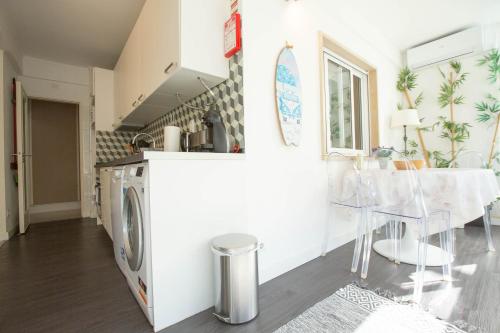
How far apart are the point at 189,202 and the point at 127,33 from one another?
289 cm

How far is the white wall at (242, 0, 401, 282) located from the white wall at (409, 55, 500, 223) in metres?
2.03

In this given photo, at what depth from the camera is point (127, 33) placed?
9.75 ft

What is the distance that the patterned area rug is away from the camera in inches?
44.8

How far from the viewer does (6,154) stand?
9.37 feet

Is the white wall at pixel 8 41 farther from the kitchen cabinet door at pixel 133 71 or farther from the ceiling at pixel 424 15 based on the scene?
the ceiling at pixel 424 15

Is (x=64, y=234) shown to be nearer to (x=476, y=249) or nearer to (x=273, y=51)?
(x=273, y=51)

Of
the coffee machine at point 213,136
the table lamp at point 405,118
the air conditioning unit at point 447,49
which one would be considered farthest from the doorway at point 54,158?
the air conditioning unit at point 447,49

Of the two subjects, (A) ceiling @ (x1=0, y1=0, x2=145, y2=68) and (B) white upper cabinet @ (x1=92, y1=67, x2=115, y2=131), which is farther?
(B) white upper cabinet @ (x1=92, y1=67, x2=115, y2=131)

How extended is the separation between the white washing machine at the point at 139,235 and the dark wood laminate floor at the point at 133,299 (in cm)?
12

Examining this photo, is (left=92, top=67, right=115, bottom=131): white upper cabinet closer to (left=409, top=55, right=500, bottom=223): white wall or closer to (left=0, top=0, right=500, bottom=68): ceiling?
(left=0, top=0, right=500, bottom=68): ceiling

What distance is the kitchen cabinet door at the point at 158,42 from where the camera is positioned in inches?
61.8

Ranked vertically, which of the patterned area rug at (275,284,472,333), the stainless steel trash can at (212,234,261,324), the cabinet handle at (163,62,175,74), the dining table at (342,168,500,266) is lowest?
the patterned area rug at (275,284,472,333)

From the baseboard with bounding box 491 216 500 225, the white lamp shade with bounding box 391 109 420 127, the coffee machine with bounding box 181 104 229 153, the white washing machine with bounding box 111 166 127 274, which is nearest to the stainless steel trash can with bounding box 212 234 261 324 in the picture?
the coffee machine with bounding box 181 104 229 153

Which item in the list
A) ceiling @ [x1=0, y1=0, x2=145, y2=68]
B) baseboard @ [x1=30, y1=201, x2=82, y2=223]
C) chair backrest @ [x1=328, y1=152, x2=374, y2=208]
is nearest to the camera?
chair backrest @ [x1=328, y1=152, x2=374, y2=208]
